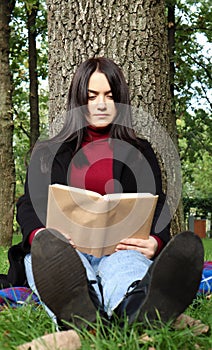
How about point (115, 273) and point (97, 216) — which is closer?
point (115, 273)

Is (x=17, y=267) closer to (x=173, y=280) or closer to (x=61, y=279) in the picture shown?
(x=61, y=279)

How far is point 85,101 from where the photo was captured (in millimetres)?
3217

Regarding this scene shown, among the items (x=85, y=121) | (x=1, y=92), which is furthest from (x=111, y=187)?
(x=1, y=92)

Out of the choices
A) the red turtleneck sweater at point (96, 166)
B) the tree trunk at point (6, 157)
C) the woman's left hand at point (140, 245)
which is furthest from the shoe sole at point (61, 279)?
the tree trunk at point (6, 157)

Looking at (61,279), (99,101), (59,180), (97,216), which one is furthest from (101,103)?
(61,279)

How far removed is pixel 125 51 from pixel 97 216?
1.71 metres

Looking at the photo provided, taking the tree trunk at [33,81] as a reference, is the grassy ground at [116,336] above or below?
below

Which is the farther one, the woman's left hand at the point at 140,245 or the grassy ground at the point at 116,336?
the woman's left hand at the point at 140,245

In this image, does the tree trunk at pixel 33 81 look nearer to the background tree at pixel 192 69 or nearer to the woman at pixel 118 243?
the background tree at pixel 192 69

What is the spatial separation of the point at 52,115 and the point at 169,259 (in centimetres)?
225

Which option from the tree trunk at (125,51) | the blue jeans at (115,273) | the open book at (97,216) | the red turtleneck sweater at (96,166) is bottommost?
the blue jeans at (115,273)

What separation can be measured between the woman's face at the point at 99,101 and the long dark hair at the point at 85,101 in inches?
0.9

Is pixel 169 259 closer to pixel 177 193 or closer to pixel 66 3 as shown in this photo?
pixel 177 193

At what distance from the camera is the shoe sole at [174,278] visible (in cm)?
218
